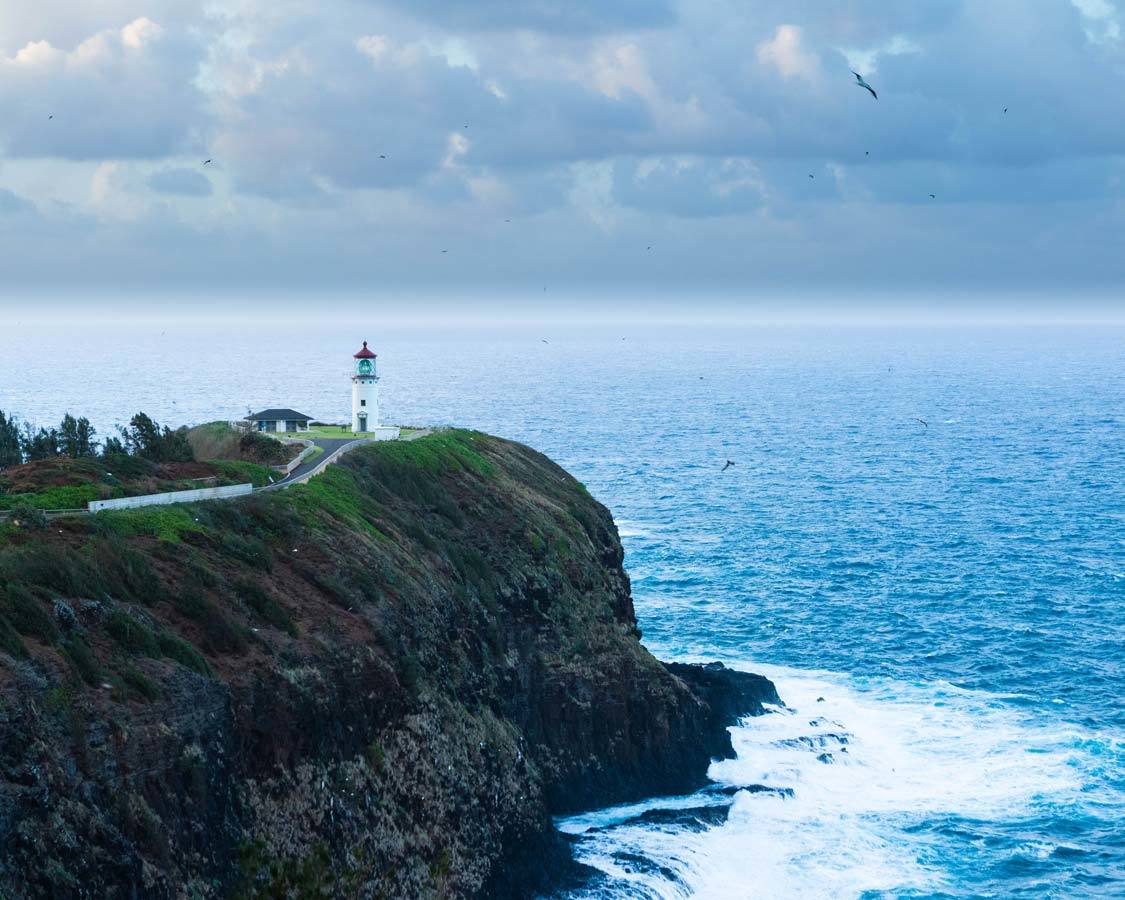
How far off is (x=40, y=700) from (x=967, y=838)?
3247 cm

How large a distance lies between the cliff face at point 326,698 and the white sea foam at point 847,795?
7.57 feet

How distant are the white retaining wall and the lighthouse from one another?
92.6 ft

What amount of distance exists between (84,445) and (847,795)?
39.3 meters

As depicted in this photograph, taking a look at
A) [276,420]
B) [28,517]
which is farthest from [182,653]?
[276,420]

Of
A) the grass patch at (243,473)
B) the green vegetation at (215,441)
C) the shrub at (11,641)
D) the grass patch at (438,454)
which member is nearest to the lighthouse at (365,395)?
the green vegetation at (215,441)

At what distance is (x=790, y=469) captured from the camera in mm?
128125

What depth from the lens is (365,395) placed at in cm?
8038

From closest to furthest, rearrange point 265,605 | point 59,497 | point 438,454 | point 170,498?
point 265,605 < point 59,497 < point 170,498 < point 438,454

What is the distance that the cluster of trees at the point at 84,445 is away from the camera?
57312mm

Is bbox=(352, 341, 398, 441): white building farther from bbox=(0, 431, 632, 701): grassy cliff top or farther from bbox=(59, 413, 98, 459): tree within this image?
bbox=(59, 413, 98, 459): tree

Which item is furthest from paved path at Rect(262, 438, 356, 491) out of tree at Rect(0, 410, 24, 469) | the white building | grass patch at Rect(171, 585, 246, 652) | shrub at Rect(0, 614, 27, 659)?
shrub at Rect(0, 614, 27, 659)

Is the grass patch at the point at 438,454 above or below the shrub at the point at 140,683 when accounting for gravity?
above

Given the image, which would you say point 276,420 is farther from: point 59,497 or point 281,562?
point 281,562

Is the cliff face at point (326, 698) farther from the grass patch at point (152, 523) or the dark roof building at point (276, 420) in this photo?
the dark roof building at point (276, 420)
